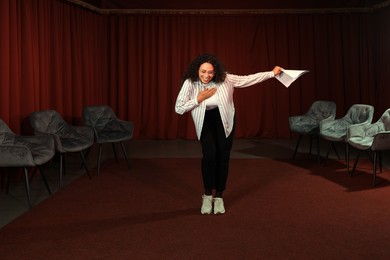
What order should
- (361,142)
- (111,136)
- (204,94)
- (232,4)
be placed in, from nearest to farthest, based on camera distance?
1. (204,94)
2. (361,142)
3. (111,136)
4. (232,4)

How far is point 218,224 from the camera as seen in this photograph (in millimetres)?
3270

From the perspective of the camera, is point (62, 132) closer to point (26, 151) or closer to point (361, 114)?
point (26, 151)

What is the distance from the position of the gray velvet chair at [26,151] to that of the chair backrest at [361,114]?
357cm

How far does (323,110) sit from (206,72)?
10.8 feet

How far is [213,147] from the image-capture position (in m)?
3.41

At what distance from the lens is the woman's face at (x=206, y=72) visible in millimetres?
3311

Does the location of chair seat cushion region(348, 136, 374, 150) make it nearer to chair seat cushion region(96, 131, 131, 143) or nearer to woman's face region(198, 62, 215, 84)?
woman's face region(198, 62, 215, 84)

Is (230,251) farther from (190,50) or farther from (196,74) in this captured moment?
(190,50)

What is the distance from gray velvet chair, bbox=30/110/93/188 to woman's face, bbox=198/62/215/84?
184 centimetres

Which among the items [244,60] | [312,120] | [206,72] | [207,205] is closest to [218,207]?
[207,205]

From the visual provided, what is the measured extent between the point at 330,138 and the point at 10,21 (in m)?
A: 3.94

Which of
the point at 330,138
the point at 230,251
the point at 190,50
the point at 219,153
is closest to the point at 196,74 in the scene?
the point at 219,153

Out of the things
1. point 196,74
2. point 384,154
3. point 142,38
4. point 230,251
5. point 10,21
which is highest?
point 142,38

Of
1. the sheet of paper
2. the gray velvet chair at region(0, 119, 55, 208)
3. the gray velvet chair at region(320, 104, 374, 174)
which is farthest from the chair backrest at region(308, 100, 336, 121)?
the gray velvet chair at region(0, 119, 55, 208)
